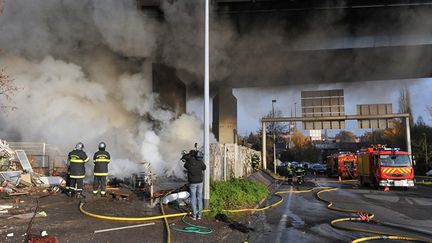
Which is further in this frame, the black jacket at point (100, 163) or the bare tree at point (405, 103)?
the bare tree at point (405, 103)

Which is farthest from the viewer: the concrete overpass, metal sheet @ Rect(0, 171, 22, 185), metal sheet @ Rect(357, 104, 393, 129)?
metal sheet @ Rect(357, 104, 393, 129)

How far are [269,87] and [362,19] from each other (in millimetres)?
7601

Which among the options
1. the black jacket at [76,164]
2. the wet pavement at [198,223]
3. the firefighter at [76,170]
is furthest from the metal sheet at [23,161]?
the black jacket at [76,164]

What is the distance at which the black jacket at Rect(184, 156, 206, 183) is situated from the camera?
780 centimetres

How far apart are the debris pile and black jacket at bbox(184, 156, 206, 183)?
18.5 ft

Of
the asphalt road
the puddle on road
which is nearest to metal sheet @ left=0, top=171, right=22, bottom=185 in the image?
the asphalt road

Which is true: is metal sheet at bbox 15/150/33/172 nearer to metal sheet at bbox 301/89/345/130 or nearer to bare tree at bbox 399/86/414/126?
metal sheet at bbox 301/89/345/130

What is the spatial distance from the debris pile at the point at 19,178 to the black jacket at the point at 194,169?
222 inches

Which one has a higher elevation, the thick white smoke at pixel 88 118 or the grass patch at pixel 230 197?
the thick white smoke at pixel 88 118

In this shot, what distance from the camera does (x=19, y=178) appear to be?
11961 mm

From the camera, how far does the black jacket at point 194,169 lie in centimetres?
780

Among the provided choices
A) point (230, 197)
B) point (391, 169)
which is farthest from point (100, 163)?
point (391, 169)

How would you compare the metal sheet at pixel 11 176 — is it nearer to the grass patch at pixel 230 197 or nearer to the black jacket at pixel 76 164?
the black jacket at pixel 76 164

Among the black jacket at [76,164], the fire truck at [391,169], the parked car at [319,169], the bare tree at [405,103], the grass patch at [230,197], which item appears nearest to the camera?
the grass patch at [230,197]
